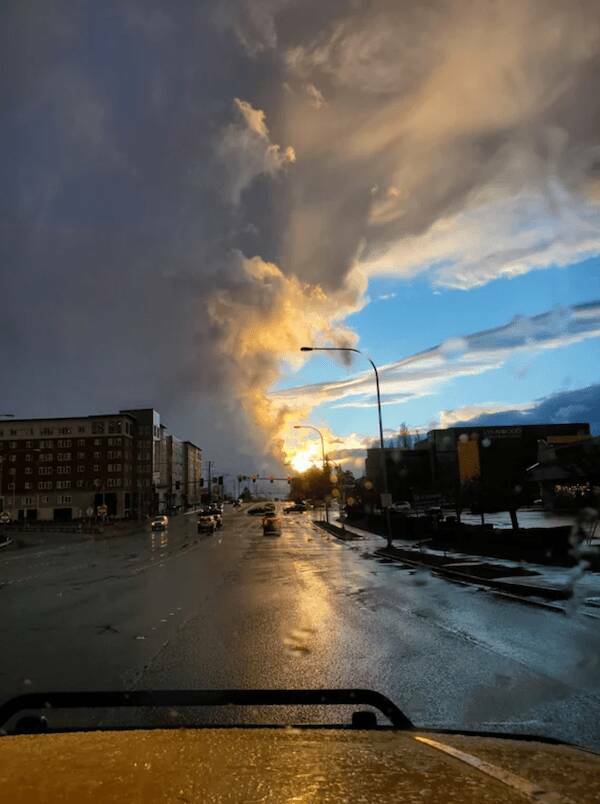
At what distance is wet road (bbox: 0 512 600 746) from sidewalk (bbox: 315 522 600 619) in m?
0.82

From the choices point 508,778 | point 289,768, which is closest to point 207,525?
point 289,768

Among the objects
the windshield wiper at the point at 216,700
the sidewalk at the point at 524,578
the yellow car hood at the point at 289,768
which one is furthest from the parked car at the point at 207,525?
the yellow car hood at the point at 289,768

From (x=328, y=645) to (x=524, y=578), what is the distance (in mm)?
9419

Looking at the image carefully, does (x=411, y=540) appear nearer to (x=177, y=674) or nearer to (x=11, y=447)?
(x=177, y=674)

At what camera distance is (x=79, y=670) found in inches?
335

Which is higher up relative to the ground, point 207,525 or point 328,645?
point 207,525

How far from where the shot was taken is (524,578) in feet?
56.9

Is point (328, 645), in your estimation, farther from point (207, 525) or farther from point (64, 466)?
point (64, 466)

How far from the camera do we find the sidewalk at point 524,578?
13751mm

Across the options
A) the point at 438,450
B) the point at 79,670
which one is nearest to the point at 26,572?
the point at 79,670

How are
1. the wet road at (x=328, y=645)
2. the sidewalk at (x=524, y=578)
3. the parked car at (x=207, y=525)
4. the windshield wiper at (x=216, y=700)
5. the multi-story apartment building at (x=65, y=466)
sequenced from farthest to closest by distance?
the multi-story apartment building at (x=65, y=466)
the parked car at (x=207, y=525)
the sidewalk at (x=524, y=578)
the wet road at (x=328, y=645)
the windshield wiper at (x=216, y=700)

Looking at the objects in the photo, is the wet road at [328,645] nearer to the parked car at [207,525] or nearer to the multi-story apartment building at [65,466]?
the parked car at [207,525]

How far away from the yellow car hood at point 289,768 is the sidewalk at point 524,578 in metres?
10.00

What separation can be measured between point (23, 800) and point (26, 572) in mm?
26135
